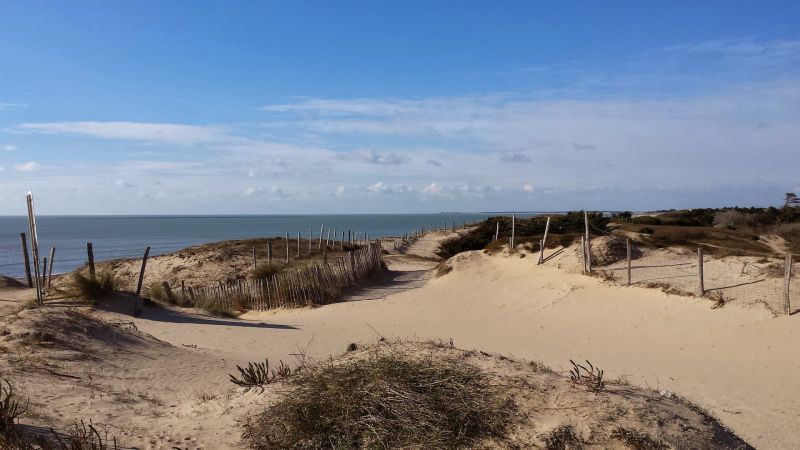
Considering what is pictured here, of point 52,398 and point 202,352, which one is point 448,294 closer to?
point 202,352

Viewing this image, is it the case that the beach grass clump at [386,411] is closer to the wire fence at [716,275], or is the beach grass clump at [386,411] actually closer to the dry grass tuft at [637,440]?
the dry grass tuft at [637,440]

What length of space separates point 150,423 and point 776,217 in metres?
43.4

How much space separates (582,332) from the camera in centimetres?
1384

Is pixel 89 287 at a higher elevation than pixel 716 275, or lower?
higher

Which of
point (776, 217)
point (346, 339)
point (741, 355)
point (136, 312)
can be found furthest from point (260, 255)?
point (776, 217)

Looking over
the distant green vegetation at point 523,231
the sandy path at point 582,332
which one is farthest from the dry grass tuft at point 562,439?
the distant green vegetation at point 523,231

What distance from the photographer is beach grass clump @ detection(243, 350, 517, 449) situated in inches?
172

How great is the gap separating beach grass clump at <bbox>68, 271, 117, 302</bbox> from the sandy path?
1.19m

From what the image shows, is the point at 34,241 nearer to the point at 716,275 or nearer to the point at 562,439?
the point at 562,439

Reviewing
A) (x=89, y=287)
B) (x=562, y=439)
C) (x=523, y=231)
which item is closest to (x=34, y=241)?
(x=89, y=287)

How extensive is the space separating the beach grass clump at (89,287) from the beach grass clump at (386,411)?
10900mm

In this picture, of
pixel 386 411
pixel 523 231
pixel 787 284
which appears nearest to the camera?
pixel 386 411

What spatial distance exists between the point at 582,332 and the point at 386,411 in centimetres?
1036

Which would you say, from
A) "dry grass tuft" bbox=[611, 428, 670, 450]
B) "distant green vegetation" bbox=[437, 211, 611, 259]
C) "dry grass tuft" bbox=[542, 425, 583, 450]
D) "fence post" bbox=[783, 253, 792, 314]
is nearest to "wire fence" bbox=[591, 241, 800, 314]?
"fence post" bbox=[783, 253, 792, 314]
